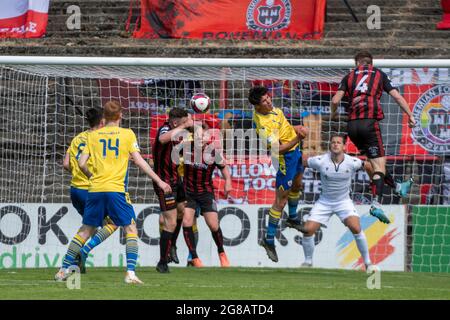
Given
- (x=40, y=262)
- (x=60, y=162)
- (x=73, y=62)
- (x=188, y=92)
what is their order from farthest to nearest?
(x=60, y=162) → (x=188, y=92) → (x=40, y=262) → (x=73, y=62)

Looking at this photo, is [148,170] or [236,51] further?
[236,51]

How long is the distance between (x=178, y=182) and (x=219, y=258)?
2.23 metres

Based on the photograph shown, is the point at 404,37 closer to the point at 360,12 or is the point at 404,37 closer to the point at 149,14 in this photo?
the point at 360,12

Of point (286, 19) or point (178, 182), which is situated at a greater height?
point (286, 19)

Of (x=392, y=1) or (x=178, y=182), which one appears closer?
(x=178, y=182)

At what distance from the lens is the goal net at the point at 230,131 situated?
57.6 feet

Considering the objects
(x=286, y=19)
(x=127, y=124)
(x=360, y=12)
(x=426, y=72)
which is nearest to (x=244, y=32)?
(x=286, y=19)

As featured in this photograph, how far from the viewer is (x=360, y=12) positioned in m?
23.7

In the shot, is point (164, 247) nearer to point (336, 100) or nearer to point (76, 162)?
point (76, 162)

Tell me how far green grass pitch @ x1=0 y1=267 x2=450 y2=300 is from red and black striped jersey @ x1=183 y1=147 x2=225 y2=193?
4.37ft

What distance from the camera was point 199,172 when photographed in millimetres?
15883

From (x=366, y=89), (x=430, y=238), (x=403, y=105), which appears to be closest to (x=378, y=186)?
(x=403, y=105)

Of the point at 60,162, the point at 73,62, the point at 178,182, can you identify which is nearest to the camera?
the point at 178,182

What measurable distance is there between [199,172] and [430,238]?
13.8 feet
